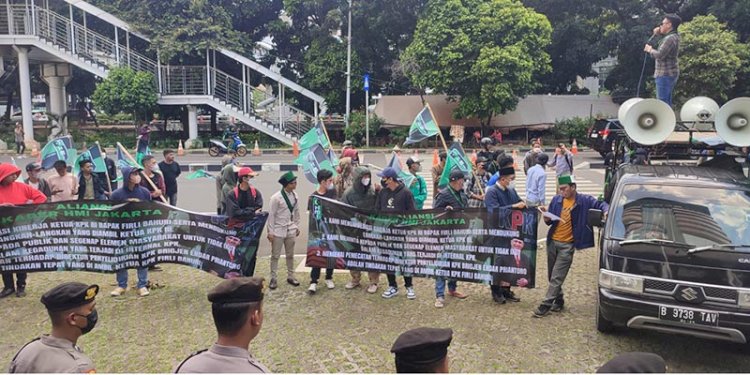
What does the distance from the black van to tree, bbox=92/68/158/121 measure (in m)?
26.7

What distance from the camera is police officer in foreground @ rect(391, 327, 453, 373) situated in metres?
2.41

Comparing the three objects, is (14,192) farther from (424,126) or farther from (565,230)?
(565,230)

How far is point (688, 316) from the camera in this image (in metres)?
4.79

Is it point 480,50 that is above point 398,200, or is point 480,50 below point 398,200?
above

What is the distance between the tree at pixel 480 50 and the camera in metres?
28.2

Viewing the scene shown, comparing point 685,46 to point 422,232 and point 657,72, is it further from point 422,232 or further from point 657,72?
point 422,232

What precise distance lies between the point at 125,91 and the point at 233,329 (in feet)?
91.7

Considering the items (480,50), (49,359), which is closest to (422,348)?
(49,359)

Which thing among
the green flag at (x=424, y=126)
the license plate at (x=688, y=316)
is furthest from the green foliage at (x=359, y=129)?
the license plate at (x=688, y=316)

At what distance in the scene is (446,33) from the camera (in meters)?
28.5

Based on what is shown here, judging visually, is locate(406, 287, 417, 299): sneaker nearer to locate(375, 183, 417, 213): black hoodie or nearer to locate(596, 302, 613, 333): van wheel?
locate(375, 183, 417, 213): black hoodie

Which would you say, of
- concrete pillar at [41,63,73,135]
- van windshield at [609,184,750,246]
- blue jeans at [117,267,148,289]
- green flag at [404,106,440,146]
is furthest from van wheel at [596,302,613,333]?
concrete pillar at [41,63,73,135]

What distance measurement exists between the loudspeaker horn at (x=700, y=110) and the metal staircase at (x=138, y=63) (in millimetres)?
24019

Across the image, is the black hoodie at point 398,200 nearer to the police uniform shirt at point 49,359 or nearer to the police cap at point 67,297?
the police cap at point 67,297
